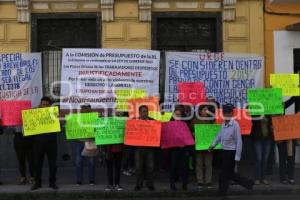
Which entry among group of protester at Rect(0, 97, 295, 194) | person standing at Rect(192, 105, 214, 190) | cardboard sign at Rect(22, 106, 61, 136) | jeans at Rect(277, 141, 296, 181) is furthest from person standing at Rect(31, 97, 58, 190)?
jeans at Rect(277, 141, 296, 181)

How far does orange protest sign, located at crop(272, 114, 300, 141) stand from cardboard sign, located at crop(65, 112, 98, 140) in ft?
12.2

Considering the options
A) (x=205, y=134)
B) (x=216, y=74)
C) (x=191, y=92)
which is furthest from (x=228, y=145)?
(x=216, y=74)

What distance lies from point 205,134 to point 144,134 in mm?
1244

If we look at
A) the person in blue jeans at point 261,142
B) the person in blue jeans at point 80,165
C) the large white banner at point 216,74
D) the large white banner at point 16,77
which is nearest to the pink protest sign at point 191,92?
the large white banner at point 216,74

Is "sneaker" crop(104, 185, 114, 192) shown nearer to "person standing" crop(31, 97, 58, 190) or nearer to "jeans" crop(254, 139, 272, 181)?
"person standing" crop(31, 97, 58, 190)

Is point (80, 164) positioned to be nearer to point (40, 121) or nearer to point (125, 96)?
point (40, 121)

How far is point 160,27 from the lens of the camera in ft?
49.3

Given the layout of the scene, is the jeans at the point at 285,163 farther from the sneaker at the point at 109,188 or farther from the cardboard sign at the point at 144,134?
the sneaker at the point at 109,188

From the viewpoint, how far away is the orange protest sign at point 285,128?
12012mm

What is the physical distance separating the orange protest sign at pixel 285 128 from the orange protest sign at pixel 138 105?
250 centimetres

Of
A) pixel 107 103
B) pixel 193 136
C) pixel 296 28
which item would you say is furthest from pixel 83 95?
pixel 296 28

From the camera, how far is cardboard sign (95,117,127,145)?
11.4m

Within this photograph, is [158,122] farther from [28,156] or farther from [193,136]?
[28,156]

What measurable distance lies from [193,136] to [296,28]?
183 inches
